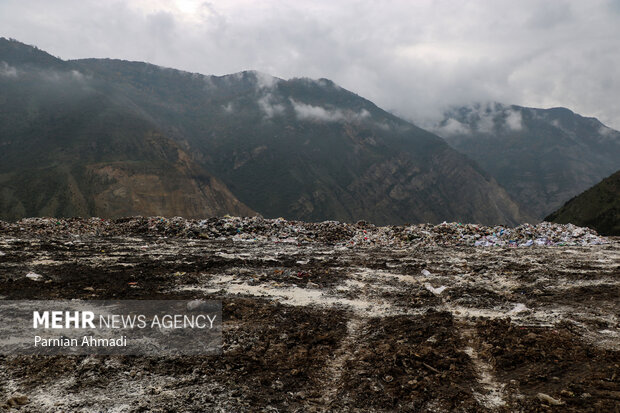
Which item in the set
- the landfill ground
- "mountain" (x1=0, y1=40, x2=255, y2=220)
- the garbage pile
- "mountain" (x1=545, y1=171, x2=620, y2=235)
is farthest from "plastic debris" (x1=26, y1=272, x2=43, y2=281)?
"mountain" (x1=0, y1=40, x2=255, y2=220)

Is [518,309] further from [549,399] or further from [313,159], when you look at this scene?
[313,159]

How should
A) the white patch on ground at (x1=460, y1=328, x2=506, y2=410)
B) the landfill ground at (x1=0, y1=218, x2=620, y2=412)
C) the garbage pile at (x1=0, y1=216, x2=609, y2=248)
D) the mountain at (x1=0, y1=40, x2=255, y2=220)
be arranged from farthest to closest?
the mountain at (x1=0, y1=40, x2=255, y2=220) → the garbage pile at (x1=0, y1=216, x2=609, y2=248) → the landfill ground at (x1=0, y1=218, x2=620, y2=412) → the white patch on ground at (x1=460, y1=328, x2=506, y2=410)

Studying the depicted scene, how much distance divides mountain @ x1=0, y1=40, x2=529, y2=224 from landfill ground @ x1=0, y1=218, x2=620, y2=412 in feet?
337

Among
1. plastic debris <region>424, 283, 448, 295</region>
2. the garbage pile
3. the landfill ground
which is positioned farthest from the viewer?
the garbage pile

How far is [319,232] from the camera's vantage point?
17.8 meters

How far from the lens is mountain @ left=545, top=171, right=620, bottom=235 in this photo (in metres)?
26.8

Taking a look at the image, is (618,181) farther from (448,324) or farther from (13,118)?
(13,118)

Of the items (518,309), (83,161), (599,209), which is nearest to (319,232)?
(518,309)

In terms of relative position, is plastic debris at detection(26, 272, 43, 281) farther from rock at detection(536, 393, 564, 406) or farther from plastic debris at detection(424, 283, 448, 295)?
rock at detection(536, 393, 564, 406)

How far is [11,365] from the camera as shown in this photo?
166 inches

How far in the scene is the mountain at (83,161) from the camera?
5856 cm

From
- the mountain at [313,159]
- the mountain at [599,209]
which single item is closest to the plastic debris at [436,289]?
the mountain at [599,209]

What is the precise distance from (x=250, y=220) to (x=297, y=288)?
11724 mm

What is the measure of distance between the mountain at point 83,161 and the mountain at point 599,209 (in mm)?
61862
